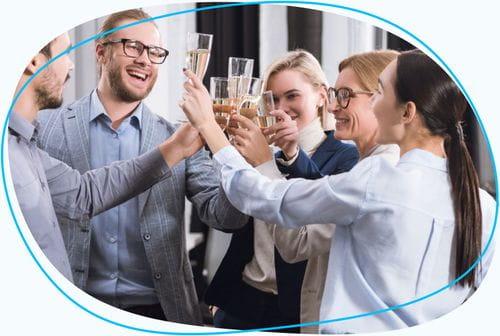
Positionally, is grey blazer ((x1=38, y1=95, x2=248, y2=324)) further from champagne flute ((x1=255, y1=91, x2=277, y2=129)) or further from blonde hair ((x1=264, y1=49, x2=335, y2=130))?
blonde hair ((x1=264, y1=49, x2=335, y2=130))

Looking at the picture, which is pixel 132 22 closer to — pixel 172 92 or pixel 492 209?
pixel 172 92

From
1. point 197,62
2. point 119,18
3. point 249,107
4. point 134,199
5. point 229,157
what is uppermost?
point 119,18

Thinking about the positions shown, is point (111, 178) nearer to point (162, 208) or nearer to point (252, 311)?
point (162, 208)

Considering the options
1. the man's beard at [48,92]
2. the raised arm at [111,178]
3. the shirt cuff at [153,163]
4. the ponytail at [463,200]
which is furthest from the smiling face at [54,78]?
the ponytail at [463,200]

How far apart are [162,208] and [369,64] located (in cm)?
59

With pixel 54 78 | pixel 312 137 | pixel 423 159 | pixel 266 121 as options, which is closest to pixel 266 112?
pixel 266 121

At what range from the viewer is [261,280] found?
196 centimetres

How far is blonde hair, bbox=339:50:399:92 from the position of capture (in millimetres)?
1899

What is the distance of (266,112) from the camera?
6.30 feet

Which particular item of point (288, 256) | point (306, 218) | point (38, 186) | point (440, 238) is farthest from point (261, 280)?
point (38, 186)

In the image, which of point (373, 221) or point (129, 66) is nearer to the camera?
point (373, 221)

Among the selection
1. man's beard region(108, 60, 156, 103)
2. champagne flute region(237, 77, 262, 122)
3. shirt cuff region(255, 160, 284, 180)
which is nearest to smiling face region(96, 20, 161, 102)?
man's beard region(108, 60, 156, 103)

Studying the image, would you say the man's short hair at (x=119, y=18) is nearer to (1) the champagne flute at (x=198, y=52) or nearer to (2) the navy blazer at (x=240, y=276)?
(1) the champagne flute at (x=198, y=52)

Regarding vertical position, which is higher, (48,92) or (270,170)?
(48,92)
